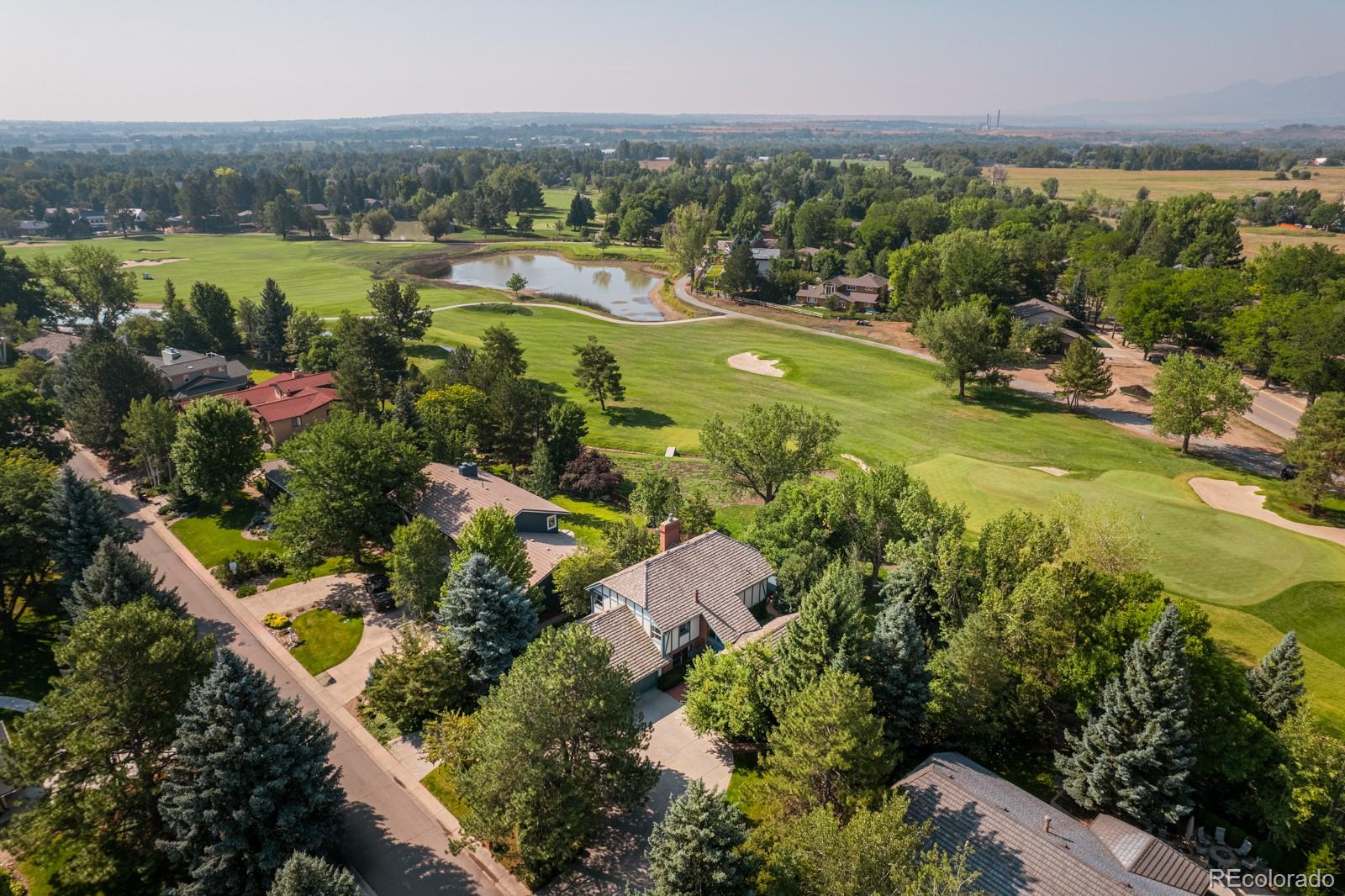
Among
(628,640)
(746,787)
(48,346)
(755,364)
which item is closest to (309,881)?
(746,787)

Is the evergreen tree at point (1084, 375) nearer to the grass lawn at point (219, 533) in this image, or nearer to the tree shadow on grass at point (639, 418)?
the tree shadow on grass at point (639, 418)

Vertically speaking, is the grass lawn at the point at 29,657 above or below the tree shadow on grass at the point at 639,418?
above

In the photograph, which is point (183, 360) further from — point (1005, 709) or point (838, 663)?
point (1005, 709)

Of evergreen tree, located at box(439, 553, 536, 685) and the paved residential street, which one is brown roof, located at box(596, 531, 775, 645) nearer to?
evergreen tree, located at box(439, 553, 536, 685)

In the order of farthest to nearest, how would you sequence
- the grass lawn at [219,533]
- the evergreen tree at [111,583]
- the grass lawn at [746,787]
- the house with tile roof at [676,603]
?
the grass lawn at [219,533] → the house with tile roof at [676,603] → the evergreen tree at [111,583] → the grass lawn at [746,787]
